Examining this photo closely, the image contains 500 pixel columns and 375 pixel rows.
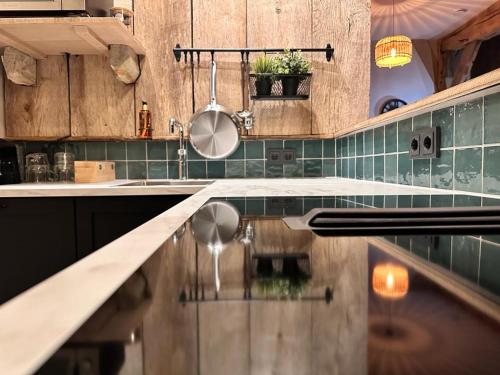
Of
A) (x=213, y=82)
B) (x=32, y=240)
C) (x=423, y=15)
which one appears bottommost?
(x=32, y=240)

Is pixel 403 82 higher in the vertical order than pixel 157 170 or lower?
higher

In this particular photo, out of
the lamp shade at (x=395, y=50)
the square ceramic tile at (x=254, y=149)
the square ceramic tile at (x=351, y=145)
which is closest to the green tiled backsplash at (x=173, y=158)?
the square ceramic tile at (x=254, y=149)

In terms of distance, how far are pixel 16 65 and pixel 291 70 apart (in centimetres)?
127

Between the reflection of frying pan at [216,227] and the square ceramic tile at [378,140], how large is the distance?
2.88 ft

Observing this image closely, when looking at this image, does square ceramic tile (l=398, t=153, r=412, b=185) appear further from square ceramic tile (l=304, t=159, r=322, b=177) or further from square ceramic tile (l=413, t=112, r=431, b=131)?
square ceramic tile (l=304, t=159, r=322, b=177)

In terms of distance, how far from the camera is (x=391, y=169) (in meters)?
1.38

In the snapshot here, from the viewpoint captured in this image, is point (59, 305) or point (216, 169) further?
point (216, 169)

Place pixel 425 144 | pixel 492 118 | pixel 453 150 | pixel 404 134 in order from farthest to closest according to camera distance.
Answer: pixel 404 134 → pixel 425 144 → pixel 453 150 → pixel 492 118

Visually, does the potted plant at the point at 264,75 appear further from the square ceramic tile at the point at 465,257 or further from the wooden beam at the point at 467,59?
the wooden beam at the point at 467,59

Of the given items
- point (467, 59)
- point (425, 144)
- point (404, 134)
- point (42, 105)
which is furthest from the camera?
point (467, 59)

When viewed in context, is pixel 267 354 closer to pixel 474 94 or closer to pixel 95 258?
pixel 95 258

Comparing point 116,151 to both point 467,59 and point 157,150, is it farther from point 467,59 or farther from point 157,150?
point 467,59

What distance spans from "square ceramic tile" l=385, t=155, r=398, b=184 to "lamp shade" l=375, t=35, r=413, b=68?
3.25 m

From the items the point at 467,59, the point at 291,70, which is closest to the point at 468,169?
the point at 291,70
